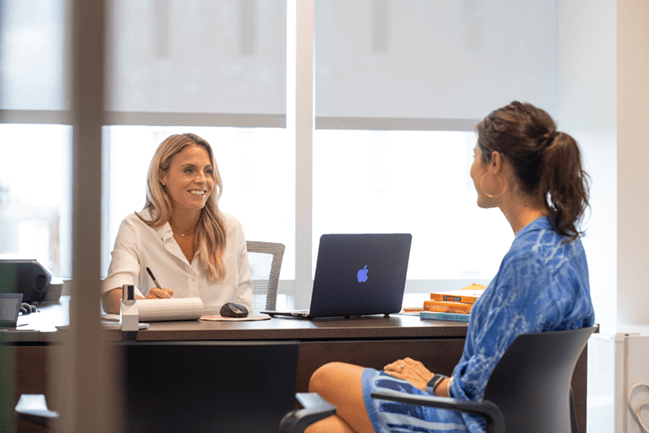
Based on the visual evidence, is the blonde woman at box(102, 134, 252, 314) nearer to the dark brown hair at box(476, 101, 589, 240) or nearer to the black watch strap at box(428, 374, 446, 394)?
the black watch strap at box(428, 374, 446, 394)

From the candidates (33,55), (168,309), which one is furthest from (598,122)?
(33,55)

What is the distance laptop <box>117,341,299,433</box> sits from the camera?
134 cm

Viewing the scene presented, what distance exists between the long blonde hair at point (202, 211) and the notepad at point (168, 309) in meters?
0.55

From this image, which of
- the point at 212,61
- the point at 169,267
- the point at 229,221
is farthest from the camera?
the point at 212,61

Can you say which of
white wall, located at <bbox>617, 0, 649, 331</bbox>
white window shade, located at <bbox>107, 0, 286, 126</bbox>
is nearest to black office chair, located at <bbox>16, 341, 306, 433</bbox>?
white window shade, located at <bbox>107, 0, 286, 126</bbox>

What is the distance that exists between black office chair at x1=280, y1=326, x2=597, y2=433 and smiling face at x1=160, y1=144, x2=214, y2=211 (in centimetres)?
131

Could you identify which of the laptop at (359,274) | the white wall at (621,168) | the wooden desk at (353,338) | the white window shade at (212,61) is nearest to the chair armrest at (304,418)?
the wooden desk at (353,338)

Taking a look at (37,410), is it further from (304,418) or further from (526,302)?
A: (526,302)

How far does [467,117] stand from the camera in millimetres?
3760

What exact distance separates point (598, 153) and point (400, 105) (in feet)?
3.84

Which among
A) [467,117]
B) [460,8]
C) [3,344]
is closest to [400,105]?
[467,117]

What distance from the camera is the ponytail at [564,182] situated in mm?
1418

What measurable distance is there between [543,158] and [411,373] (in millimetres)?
624

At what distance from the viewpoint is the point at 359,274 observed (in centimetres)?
177
